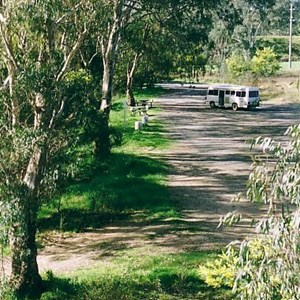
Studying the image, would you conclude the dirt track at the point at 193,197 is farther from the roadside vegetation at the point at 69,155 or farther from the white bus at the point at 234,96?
the white bus at the point at 234,96

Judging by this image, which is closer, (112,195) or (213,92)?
(112,195)

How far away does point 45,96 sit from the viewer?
1213 centimetres

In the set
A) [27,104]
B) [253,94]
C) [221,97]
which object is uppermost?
[27,104]

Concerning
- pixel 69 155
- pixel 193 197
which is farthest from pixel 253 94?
pixel 69 155

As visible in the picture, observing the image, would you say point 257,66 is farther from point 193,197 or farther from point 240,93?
point 193,197

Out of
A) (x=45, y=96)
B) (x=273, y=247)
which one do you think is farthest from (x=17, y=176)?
(x=273, y=247)

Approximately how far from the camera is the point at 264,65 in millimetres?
58625

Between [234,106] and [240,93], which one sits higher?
[240,93]

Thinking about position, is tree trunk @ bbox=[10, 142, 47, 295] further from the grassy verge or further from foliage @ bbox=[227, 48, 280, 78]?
foliage @ bbox=[227, 48, 280, 78]

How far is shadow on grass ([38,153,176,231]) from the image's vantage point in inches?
693

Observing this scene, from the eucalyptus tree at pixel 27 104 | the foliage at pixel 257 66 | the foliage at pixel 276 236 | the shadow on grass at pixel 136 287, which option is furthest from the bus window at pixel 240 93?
the foliage at pixel 276 236

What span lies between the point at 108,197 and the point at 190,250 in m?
5.35

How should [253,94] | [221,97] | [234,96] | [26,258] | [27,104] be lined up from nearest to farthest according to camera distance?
[26,258]
[27,104]
[253,94]
[234,96]
[221,97]

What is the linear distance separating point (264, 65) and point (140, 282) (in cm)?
4830
